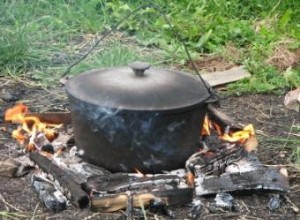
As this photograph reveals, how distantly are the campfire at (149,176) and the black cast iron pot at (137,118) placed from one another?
11 cm

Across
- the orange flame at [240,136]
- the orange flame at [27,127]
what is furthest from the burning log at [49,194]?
the orange flame at [240,136]

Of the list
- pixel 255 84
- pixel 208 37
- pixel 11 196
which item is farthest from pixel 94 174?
pixel 208 37

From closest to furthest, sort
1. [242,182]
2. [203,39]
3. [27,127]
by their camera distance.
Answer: [242,182]
[27,127]
[203,39]

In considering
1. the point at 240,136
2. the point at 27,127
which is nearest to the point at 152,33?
the point at 27,127

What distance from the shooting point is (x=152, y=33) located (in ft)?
23.6

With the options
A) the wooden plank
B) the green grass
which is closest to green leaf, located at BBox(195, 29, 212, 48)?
the green grass

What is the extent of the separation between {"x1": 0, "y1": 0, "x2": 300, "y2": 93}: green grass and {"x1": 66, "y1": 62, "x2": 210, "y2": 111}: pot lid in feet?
6.30

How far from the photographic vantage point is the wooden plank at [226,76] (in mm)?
6055

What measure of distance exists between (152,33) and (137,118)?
362cm

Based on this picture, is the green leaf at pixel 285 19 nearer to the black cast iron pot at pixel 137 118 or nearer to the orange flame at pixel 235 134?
the orange flame at pixel 235 134

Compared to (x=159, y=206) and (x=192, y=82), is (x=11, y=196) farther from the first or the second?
(x=192, y=82)

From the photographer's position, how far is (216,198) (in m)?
3.87

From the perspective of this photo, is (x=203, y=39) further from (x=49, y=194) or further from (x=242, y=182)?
(x=49, y=194)

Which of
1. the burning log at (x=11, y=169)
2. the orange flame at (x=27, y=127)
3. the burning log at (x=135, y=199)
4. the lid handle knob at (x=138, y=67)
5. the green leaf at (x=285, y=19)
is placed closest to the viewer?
the burning log at (x=135, y=199)
